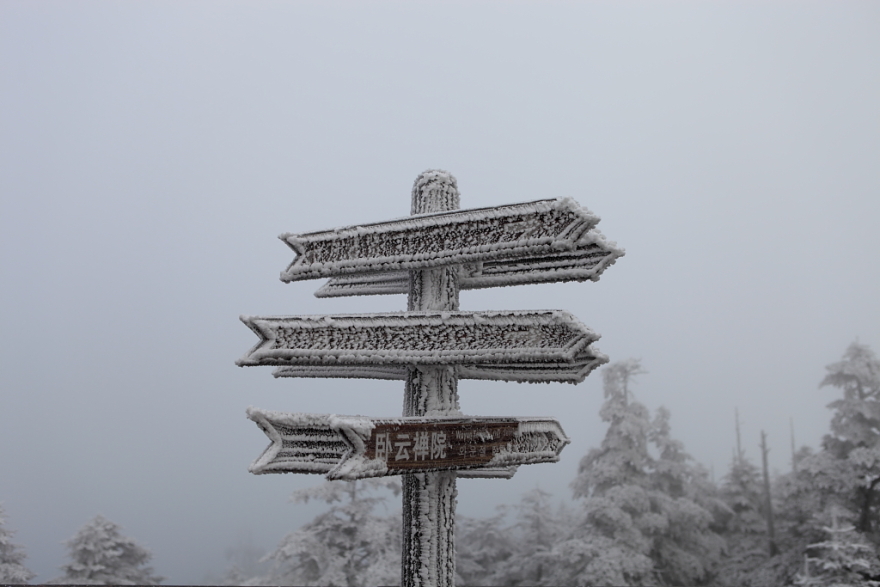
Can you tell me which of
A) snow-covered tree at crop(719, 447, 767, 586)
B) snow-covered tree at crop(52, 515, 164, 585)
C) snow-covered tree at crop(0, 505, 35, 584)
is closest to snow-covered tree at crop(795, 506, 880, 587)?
snow-covered tree at crop(719, 447, 767, 586)

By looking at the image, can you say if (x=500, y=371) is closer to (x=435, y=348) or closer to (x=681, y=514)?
(x=435, y=348)

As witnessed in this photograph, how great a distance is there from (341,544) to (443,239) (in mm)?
10311

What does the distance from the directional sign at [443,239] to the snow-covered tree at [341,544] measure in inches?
350

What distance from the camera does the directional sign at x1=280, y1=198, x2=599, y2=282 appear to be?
4301mm

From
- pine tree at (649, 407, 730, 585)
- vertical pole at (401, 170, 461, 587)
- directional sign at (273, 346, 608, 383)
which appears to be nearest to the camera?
directional sign at (273, 346, 608, 383)

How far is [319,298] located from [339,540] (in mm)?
8612

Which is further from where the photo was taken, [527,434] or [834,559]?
[834,559]

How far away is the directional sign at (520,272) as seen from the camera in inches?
176

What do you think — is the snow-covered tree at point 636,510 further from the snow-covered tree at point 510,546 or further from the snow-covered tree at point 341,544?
the snow-covered tree at point 341,544

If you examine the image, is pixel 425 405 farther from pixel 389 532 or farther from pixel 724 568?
pixel 724 568

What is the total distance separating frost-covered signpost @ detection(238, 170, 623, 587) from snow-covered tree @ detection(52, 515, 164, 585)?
1200cm

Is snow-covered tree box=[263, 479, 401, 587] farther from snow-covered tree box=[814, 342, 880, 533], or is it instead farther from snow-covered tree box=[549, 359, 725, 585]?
snow-covered tree box=[814, 342, 880, 533]

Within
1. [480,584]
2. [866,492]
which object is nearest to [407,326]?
[480,584]

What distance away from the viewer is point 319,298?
601cm
